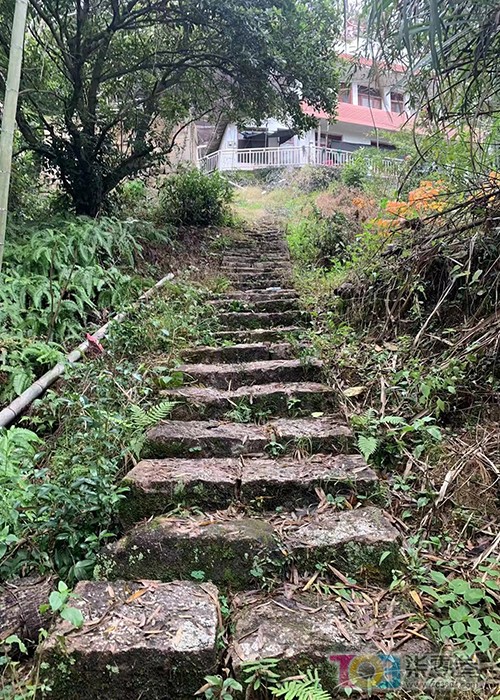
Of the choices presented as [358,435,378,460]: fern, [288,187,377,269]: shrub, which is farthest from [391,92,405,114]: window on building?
[288,187,377,269]: shrub

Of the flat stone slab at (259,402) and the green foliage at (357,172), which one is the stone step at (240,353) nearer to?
the flat stone slab at (259,402)

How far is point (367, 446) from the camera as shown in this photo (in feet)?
6.61

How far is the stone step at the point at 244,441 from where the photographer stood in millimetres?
2125

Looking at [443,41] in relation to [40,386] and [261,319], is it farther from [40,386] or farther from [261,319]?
[40,386]

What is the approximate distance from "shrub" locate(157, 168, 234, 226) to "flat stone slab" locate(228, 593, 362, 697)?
630 centimetres

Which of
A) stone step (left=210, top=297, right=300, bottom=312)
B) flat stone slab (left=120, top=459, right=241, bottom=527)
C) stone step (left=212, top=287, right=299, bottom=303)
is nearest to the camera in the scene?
flat stone slab (left=120, top=459, right=241, bottom=527)

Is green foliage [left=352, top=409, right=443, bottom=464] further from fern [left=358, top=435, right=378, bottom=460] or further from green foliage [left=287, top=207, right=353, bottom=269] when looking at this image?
green foliage [left=287, top=207, right=353, bottom=269]

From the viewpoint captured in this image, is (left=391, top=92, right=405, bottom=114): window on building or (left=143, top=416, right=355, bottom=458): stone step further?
(left=391, top=92, right=405, bottom=114): window on building

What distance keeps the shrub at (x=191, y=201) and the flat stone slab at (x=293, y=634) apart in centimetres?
630

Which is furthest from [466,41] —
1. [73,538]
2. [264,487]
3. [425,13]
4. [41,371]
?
[41,371]

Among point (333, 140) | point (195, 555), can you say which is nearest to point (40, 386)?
point (195, 555)

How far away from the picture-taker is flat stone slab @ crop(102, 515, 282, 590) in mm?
1535

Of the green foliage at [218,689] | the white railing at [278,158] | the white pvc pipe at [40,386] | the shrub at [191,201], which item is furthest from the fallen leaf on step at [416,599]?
the white railing at [278,158]

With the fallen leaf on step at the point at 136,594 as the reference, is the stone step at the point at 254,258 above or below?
above
